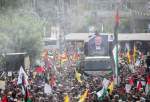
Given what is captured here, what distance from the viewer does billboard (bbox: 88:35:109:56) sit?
29.2 meters

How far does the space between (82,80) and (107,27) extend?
3170 centimetres

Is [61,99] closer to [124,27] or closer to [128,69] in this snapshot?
[128,69]

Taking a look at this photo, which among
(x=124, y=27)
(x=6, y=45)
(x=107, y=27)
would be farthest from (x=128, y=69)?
(x=124, y=27)

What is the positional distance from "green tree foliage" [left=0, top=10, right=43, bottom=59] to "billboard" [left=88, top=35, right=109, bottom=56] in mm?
5461

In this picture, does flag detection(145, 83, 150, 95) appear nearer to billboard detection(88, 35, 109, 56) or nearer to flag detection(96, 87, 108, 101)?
flag detection(96, 87, 108, 101)

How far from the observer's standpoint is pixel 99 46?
96.4 feet

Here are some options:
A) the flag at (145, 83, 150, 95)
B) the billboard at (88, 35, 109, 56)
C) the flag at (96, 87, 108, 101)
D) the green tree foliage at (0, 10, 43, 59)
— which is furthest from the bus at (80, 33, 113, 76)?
the flag at (96, 87, 108, 101)

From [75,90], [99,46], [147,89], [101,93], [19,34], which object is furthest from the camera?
[19,34]

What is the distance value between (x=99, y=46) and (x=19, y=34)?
739 cm

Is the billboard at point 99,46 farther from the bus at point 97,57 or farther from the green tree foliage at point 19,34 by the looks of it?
the green tree foliage at point 19,34

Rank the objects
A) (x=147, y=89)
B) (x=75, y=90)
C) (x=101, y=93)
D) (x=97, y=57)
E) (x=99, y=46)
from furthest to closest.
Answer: (x=99, y=46) < (x=97, y=57) < (x=75, y=90) < (x=147, y=89) < (x=101, y=93)

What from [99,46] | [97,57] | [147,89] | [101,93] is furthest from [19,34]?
[101,93]

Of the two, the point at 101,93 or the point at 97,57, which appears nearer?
the point at 101,93

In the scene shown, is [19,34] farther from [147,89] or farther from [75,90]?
[147,89]
